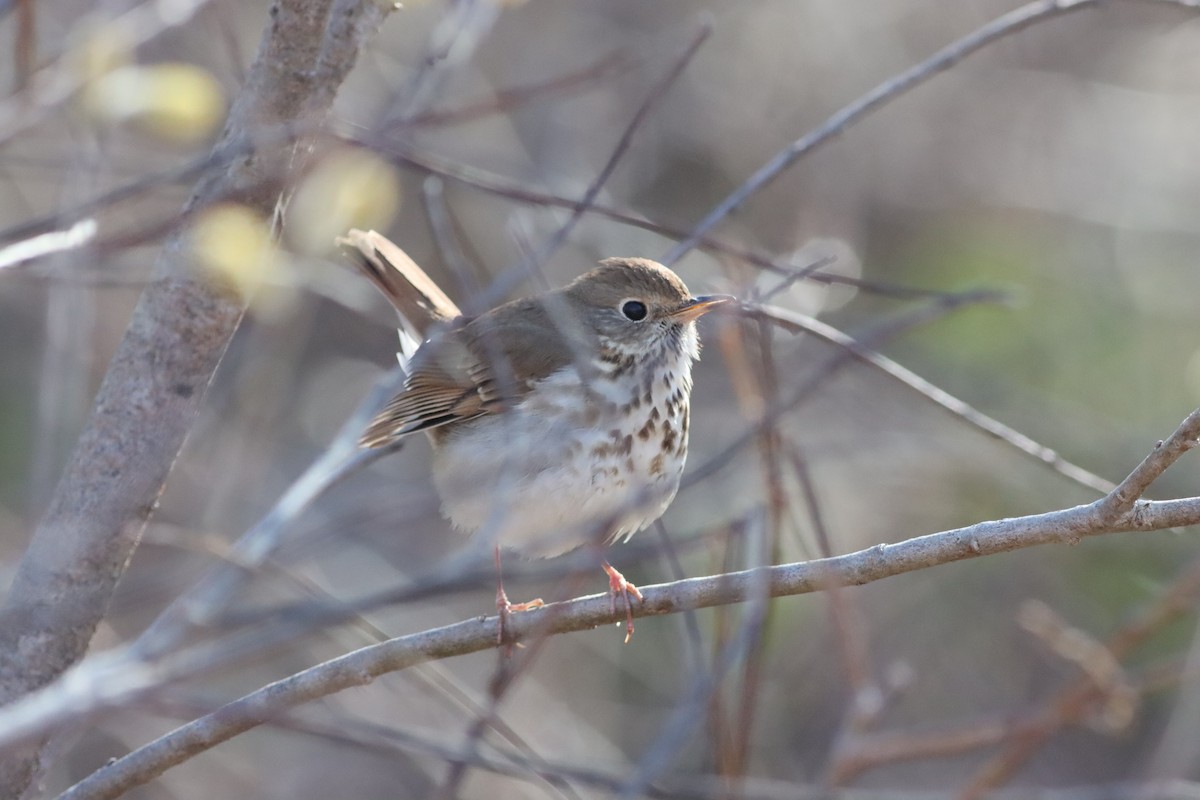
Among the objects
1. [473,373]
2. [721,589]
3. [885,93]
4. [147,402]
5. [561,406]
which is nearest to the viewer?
[721,589]

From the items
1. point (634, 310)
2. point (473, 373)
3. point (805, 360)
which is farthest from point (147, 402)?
point (805, 360)

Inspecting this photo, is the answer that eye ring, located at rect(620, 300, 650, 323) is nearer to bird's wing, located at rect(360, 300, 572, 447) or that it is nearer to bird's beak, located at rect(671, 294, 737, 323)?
bird's beak, located at rect(671, 294, 737, 323)

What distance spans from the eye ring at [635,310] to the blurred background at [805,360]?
3.74 ft

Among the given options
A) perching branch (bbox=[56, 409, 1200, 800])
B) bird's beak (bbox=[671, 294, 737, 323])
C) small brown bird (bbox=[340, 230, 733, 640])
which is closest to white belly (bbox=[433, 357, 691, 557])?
small brown bird (bbox=[340, 230, 733, 640])

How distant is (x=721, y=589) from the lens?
253 cm

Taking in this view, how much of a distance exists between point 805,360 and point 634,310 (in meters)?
3.07

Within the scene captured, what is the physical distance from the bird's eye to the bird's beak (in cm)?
11

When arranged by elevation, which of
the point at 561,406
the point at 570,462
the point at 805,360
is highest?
the point at 805,360

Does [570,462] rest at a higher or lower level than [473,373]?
lower

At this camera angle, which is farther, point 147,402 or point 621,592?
point 621,592

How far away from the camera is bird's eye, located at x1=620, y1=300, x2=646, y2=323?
4.37m

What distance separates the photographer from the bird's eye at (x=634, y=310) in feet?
14.3

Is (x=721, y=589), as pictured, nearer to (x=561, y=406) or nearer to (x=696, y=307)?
(x=561, y=406)

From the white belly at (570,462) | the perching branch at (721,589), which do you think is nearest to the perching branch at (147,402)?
the perching branch at (721,589)
